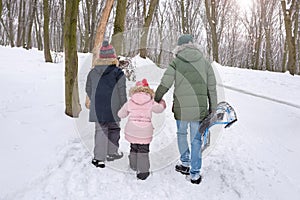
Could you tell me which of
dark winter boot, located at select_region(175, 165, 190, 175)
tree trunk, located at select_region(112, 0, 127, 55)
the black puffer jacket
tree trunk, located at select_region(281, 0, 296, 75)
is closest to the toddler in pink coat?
the black puffer jacket

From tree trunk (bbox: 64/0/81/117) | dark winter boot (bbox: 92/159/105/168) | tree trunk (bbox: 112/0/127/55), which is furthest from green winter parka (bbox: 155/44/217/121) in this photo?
tree trunk (bbox: 112/0/127/55)

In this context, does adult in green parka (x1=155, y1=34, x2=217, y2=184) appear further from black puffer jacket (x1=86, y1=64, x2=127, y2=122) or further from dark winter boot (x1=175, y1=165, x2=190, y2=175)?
black puffer jacket (x1=86, y1=64, x2=127, y2=122)

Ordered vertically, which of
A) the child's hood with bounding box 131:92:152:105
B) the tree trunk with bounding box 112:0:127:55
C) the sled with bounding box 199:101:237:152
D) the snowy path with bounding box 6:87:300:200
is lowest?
the snowy path with bounding box 6:87:300:200

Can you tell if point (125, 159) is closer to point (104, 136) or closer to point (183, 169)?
point (104, 136)

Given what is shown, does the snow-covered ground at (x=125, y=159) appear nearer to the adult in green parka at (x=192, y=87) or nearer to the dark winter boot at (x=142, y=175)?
the dark winter boot at (x=142, y=175)

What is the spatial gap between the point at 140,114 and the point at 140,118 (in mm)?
52

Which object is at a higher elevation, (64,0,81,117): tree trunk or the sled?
(64,0,81,117): tree trunk

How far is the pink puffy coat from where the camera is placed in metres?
3.68

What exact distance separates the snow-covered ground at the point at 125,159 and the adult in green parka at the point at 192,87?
1.71ft

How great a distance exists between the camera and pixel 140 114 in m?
3.69

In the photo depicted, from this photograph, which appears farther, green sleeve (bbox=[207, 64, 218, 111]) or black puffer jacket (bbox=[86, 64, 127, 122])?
black puffer jacket (bbox=[86, 64, 127, 122])

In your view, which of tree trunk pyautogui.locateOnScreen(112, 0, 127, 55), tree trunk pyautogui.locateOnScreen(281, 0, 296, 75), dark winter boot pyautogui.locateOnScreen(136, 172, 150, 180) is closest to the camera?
dark winter boot pyautogui.locateOnScreen(136, 172, 150, 180)

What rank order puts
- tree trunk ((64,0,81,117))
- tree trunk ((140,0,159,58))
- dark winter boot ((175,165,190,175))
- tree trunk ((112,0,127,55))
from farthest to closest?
tree trunk ((140,0,159,58)) → tree trunk ((112,0,127,55)) → tree trunk ((64,0,81,117)) → dark winter boot ((175,165,190,175))

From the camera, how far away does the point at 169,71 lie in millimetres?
3697
